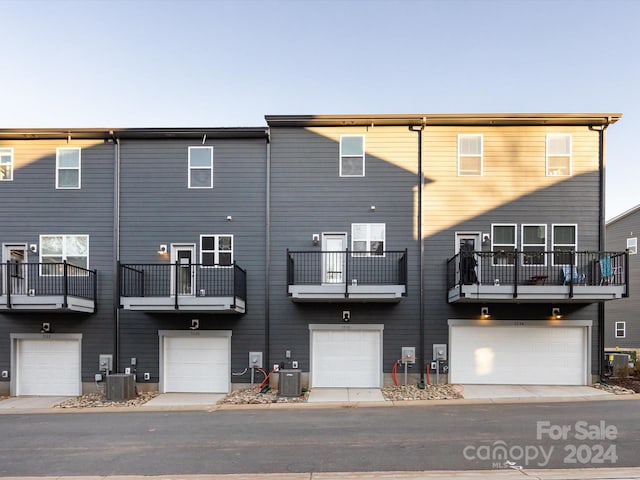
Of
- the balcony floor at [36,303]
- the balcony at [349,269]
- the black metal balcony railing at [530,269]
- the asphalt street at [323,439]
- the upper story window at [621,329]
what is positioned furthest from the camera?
the upper story window at [621,329]

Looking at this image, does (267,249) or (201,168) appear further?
(201,168)

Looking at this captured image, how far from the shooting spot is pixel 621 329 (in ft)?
76.1

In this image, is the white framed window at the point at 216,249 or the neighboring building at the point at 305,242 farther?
the white framed window at the point at 216,249

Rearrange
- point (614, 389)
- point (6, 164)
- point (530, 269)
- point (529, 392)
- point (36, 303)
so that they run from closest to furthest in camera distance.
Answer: point (36, 303), point (529, 392), point (614, 389), point (530, 269), point (6, 164)

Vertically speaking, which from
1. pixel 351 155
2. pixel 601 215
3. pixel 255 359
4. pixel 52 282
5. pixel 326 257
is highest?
pixel 351 155

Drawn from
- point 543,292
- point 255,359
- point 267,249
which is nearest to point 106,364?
point 255,359

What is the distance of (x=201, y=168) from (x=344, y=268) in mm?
5371

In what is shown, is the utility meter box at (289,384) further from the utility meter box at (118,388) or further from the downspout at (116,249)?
the downspout at (116,249)

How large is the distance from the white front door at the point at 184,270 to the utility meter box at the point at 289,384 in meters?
3.61

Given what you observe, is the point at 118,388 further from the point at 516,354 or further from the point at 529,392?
the point at 516,354

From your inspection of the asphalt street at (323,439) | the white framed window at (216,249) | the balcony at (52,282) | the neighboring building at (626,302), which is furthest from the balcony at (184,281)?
the neighboring building at (626,302)

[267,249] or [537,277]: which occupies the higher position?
[267,249]

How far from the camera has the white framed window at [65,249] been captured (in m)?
12.7

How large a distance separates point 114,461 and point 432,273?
9.25 m
